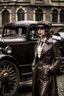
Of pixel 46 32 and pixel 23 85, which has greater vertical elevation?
pixel 46 32

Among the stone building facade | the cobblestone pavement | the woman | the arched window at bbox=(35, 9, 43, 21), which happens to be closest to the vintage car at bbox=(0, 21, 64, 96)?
the cobblestone pavement

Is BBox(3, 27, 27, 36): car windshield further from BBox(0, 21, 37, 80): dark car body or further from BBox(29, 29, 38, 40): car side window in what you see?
BBox(29, 29, 38, 40): car side window

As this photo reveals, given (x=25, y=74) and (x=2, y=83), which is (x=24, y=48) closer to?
(x=25, y=74)

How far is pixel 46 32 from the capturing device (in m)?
5.45

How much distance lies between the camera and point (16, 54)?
9203 mm

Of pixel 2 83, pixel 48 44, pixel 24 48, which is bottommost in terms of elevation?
pixel 2 83

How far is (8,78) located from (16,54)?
1.18 meters

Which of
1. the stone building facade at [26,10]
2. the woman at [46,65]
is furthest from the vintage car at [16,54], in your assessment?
the stone building facade at [26,10]

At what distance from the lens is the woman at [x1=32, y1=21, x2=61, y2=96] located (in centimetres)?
528

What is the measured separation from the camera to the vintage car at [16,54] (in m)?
8.22

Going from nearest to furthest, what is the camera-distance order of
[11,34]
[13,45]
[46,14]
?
[13,45] → [11,34] → [46,14]

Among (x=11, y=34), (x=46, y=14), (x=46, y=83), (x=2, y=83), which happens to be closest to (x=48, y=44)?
(x=46, y=83)

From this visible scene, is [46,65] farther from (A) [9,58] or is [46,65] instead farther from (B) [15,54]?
(B) [15,54]

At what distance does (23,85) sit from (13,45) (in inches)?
72.4
